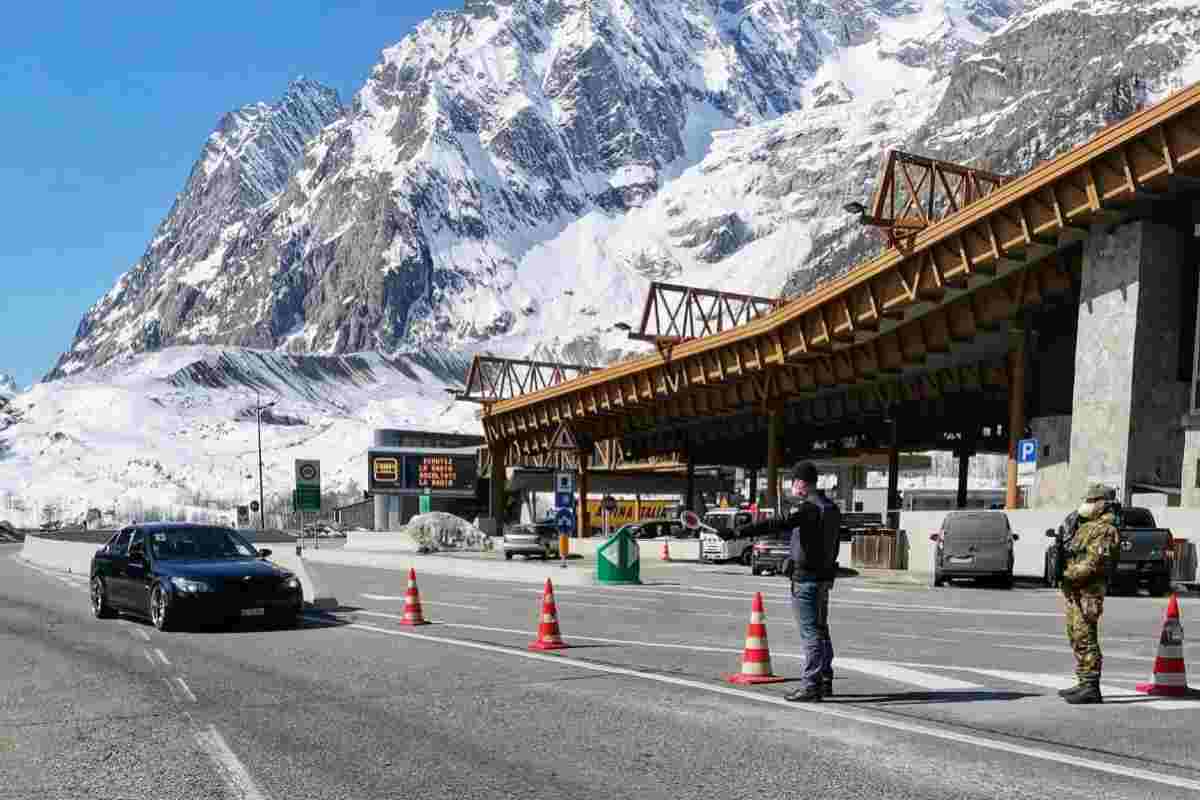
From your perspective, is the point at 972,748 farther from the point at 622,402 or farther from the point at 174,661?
the point at 622,402

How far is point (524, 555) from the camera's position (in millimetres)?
52719

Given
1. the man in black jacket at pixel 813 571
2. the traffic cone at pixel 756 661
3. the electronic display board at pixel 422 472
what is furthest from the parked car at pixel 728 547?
→ the electronic display board at pixel 422 472

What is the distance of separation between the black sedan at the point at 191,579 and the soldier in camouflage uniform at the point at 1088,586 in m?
10.6

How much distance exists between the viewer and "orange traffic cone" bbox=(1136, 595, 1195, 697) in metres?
10.9

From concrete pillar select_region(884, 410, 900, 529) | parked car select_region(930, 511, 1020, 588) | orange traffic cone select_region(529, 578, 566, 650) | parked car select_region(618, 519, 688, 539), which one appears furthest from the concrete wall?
orange traffic cone select_region(529, 578, 566, 650)

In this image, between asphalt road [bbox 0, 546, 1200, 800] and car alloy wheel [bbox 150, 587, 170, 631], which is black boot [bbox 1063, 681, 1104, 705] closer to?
asphalt road [bbox 0, 546, 1200, 800]

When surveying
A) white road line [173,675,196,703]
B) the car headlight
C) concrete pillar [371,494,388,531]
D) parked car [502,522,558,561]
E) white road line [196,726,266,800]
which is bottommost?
concrete pillar [371,494,388,531]

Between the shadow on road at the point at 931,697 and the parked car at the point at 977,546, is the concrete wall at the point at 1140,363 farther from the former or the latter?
the shadow on road at the point at 931,697

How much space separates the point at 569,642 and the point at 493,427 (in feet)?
240

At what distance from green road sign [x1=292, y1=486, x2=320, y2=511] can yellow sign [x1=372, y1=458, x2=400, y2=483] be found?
5546 cm

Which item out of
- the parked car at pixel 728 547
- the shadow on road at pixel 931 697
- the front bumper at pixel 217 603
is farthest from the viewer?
the parked car at pixel 728 547

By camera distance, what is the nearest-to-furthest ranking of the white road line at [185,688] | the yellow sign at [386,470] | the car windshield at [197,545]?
the white road line at [185,688], the car windshield at [197,545], the yellow sign at [386,470]

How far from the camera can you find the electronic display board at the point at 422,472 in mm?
104250

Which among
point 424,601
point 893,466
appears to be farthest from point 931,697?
point 893,466
